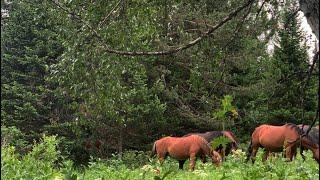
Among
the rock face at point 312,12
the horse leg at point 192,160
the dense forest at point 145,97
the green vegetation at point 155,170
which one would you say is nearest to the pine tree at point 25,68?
the dense forest at point 145,97

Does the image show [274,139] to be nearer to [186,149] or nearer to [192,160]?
[192,160]

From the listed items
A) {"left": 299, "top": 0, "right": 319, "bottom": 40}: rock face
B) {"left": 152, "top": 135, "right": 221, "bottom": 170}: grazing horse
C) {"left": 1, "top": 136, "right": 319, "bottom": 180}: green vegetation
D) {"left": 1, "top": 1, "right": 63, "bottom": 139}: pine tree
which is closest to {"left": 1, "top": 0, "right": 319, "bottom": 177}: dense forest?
{"left": 1, "top": 1, "right": 63, "bottom": 139}: pine tree

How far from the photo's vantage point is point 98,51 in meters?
6.10

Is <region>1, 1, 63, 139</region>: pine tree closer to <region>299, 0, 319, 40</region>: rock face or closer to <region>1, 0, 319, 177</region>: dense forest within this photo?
<region>1, 0, 319, 177</region>: dense forest

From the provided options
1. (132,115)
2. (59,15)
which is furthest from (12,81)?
(59,15)

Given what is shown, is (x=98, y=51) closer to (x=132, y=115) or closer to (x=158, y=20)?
(x=158, y=20)

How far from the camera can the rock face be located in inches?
152

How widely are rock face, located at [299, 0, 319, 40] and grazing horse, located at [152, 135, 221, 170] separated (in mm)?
8887

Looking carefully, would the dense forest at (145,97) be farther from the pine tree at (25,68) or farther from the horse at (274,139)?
the horse at (274,139)

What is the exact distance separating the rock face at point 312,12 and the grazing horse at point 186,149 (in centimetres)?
889

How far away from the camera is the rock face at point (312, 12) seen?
3.87 m

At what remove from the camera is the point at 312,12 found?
3.93m

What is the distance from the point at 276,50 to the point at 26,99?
12289 mm

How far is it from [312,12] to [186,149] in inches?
397
